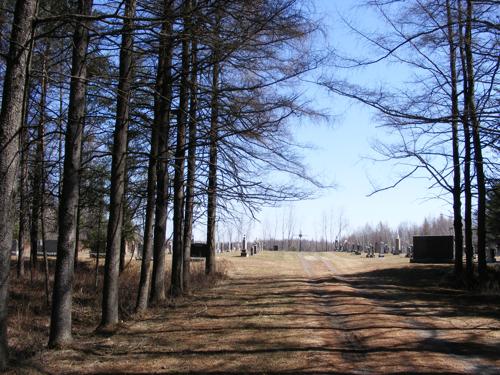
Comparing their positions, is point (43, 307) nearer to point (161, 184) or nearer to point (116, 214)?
point (161, 184)

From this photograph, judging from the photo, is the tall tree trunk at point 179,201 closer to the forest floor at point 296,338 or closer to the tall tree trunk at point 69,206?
the forest floor at point 296,338

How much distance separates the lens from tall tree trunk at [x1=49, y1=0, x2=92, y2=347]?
859 cm

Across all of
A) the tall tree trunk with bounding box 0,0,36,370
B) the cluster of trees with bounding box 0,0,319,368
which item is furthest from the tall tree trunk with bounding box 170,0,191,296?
the tall tree trunk with bounding box 0,0,36,370

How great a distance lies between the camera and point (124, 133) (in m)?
10.8

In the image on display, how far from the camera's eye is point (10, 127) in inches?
265

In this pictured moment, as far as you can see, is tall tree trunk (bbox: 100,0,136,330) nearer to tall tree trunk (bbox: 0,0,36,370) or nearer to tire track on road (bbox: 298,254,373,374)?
tall tree trunk (bbox: 0,0,36,370)

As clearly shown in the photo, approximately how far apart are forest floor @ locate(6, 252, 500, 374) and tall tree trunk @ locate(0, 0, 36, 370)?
114 cm

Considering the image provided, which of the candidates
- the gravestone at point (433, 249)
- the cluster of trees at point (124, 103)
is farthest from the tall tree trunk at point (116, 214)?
the gravestone at point (433, 249)

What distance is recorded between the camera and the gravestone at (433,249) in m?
30.7

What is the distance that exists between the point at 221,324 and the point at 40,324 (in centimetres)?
488

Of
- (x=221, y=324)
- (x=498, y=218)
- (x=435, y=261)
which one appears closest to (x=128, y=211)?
(x=221, y=324)

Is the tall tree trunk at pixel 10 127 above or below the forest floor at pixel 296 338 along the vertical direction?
above

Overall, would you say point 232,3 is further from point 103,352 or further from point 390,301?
point 390,301

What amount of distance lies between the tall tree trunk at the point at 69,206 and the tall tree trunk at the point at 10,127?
166cm
